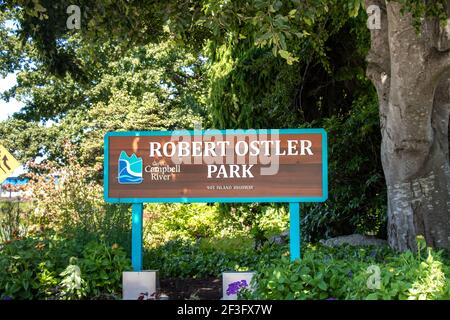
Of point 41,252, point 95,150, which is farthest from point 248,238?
point 95,150

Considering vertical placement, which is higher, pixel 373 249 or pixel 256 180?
pixel 256 180

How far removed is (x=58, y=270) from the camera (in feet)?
19.4

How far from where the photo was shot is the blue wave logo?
7125mm

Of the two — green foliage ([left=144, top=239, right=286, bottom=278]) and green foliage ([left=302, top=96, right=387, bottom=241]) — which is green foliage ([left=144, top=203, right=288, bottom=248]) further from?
green foliage ([left=144, top=239, right=286, bottom=278])

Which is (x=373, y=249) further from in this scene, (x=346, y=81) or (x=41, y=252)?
(x=346, y=81)

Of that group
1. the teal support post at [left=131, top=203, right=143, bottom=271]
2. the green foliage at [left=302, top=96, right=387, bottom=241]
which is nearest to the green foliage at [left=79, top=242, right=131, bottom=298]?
the teal support post at [left=131, top=203, right=143, bottom=271]

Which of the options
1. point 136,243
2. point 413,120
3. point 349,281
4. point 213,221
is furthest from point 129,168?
point 213,221

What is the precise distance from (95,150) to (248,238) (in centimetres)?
1357

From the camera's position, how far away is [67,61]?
32.7 ft

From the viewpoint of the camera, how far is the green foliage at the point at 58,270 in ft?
18.4

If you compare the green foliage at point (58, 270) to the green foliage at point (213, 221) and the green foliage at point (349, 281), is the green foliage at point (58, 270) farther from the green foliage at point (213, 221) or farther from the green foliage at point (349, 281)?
the green foliage at point (213, 221)

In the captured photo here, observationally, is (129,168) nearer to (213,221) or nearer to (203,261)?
(203,261)

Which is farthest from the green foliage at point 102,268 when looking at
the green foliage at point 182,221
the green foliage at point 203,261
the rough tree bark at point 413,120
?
the green foliage at point 182,221
